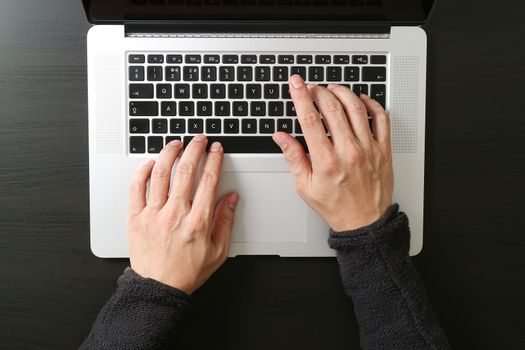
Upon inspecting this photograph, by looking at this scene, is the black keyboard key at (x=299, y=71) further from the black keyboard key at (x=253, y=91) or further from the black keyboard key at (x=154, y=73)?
the black keyboard key at (x=154, y=73)

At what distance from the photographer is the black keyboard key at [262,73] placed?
66cm

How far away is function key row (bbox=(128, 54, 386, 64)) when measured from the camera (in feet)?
2.17

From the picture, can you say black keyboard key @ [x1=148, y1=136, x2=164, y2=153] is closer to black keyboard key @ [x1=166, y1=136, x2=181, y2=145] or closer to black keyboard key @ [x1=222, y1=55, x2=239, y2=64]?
black keyboard key @ [x1=166, y1=136, x2=181, y2=145]

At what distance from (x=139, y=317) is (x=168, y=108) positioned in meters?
0.31

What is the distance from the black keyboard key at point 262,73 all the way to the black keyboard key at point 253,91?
1cm

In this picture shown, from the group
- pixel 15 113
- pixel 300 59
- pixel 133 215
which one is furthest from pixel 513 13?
pixel 15 113

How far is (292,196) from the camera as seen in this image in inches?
26.4

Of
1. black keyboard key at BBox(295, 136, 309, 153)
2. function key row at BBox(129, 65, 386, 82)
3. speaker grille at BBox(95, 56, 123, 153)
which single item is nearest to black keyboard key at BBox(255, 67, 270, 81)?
function key row at BBox(129, 65, 386, 82)

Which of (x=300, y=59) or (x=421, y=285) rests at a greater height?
(x=300, y=59)

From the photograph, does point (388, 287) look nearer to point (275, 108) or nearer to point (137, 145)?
point (275, 108)

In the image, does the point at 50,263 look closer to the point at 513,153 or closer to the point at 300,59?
the point at 300,59

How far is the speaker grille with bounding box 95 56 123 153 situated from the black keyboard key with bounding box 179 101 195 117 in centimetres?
9

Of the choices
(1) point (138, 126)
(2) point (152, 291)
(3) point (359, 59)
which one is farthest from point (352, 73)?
(2) point (152, 291)

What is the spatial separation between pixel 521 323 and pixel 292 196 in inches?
17.4
